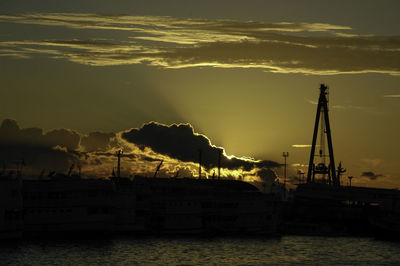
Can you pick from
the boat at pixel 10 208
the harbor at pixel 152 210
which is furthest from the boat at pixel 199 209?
the boat at pixel 10 208

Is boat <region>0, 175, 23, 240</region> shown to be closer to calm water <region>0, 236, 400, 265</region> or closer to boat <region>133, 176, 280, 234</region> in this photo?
calm water <region>0, 236, 400, 265</region>

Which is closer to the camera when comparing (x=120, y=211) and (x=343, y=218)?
(x=120, y=211)

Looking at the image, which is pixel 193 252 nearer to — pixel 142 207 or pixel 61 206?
pixel 61 206

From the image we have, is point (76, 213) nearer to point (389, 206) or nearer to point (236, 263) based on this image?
point (236, 263)

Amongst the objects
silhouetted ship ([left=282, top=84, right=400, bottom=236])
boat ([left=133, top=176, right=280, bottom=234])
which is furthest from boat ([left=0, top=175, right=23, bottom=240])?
silhouetted ship ([left=282, top=84, right=400, bottom=236])

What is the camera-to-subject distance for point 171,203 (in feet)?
427

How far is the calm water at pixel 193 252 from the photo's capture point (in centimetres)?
9462

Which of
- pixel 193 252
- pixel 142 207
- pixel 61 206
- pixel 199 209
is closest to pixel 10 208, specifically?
pixel 61 206

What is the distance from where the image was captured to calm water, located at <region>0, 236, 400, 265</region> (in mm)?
94625

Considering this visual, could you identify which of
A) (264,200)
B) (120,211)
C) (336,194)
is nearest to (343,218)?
(336,194)

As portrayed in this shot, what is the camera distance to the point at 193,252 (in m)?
106

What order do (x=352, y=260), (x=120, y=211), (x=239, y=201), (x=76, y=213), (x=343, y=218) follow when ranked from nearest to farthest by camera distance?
(x=352, y=260), (x=76, y=213), (x=120, y=211), (x=239, y=201), (x=343, y=218)

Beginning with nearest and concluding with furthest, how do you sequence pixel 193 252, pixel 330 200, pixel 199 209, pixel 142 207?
1. pixel 193 252
2. pixel 142 207
3. pixel 199 209
4. pixel 330 200

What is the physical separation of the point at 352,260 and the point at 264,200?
34.0m
